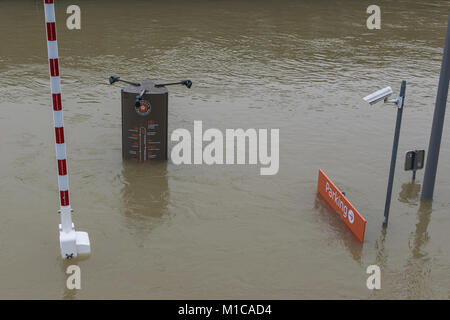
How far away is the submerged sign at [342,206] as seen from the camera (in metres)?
7.88

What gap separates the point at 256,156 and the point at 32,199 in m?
4.14

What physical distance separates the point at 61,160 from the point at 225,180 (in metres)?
3.55

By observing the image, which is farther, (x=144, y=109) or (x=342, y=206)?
(x=144, y=109)

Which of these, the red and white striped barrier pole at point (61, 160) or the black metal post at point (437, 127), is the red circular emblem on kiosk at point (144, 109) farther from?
the black metal post at point (437, 127)

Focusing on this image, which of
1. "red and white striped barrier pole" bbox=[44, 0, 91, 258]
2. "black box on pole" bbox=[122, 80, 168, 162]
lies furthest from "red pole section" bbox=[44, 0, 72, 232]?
"black box on pole" bbox=[122, 80, 168, 162]

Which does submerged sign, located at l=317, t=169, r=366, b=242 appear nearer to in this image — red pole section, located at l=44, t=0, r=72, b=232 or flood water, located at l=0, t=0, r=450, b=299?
flood water, located at l=0, t=0, r=450, b=299

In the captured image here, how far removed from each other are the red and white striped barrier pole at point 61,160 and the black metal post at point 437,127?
5256 mm

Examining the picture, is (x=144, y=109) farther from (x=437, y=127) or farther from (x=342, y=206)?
(x=437, y=127)

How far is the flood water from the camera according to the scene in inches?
283

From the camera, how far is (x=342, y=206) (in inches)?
332

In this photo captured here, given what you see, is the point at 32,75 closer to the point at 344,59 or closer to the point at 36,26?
the point at 36,26

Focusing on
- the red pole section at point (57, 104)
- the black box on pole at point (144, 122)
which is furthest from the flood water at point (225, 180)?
the red pole section at point (57, 104)

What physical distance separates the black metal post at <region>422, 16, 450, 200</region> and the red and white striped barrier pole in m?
5.26

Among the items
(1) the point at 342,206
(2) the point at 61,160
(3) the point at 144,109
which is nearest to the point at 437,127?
(1) the point at 342,206
